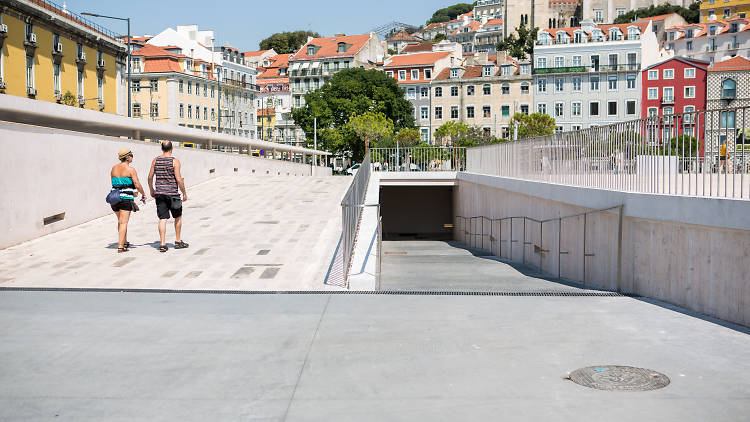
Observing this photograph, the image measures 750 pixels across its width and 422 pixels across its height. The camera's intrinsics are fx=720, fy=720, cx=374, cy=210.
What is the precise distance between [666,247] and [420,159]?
72.4ft

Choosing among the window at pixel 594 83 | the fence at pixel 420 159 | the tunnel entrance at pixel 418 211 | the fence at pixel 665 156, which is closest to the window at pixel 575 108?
the window at pixel 594 83

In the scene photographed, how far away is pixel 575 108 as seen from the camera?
84.8 metres

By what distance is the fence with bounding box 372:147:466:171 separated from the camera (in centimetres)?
2917

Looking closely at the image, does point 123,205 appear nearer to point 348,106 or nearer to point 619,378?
point 619,378

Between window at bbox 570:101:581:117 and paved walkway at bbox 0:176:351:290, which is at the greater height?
window at bbox 570:101:581:117

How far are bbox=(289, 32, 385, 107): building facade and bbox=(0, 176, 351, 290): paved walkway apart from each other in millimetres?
92535

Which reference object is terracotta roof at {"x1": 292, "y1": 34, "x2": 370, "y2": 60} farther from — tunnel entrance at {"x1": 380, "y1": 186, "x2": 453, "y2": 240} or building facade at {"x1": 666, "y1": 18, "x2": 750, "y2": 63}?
tunnel entrance at {"x1": 380, "y1": 186, "x2": 453, "y2": 240}

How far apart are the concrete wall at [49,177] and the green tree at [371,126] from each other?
57661 millimetres

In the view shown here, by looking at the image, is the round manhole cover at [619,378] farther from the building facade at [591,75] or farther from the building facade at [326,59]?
the building facade at [326,59]

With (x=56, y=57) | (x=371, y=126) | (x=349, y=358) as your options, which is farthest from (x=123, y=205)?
(x=371, y=126)

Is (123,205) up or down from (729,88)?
down

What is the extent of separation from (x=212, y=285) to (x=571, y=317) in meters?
4.47

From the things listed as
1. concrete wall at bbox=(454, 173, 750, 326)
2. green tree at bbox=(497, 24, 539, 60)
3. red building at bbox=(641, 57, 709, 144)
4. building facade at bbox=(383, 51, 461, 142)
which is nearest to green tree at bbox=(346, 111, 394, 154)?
building facade at bbox=(383, 51, 461, 142)

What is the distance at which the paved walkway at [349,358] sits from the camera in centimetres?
466
